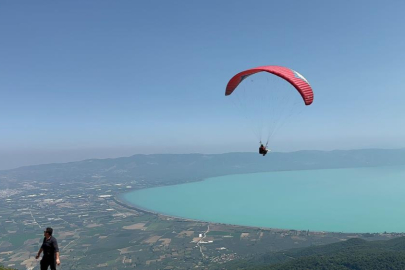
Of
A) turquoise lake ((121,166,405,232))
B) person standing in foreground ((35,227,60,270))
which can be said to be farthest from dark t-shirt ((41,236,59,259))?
turquoise lake ((121,166,405,232))

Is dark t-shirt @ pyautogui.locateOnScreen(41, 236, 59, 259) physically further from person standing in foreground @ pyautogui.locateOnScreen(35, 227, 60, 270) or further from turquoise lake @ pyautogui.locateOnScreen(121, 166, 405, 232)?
turquoise lake @ pyautogui.locateOnScreen(121, 166, 405, 232)

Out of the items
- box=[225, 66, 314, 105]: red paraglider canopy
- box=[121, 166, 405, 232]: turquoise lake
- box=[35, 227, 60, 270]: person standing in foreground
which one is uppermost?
box=[225, 66, 314, 105]: red paraglider canopy

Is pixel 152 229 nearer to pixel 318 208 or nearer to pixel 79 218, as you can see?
pixel 79 218

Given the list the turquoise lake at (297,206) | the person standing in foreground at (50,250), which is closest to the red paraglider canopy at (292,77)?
the person standing in foreground at (50,250)

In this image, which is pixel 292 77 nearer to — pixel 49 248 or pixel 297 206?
pixel 49 248

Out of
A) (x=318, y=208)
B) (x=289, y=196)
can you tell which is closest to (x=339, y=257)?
(x=318, y=208)

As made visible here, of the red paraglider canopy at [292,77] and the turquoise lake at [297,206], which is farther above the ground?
the red paraglider canopy at [292,77]

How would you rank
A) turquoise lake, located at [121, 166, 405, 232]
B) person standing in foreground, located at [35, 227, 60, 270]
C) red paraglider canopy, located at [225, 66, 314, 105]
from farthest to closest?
1. turquoise lake, located at [121, 166, 405, 232]
2. red paraglider canopy, located at [225, 66, 314, 105]
3. person standing in foreground, located at [35, 227, 60, 270]

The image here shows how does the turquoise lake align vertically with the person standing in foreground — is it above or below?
below

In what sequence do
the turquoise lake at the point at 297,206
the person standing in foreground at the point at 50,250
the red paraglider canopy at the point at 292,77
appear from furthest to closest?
the turquoise lake at the point at 297,206 < the red paraglider canopy at the point at 292,77 < the person standing in foreground at the point at 50,250

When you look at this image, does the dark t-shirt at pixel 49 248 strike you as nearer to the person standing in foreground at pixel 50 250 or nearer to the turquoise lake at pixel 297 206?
the person standing in foreground at pixel 50 250

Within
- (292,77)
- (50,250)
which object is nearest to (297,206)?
(292,77)
